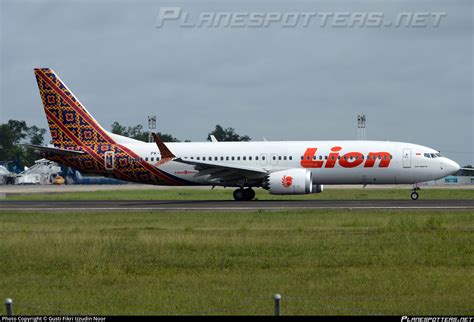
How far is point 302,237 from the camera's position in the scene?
89.8 feet

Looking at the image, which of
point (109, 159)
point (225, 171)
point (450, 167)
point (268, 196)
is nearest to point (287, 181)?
point (225, 171)

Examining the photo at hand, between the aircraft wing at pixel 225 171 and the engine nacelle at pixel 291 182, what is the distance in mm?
1653

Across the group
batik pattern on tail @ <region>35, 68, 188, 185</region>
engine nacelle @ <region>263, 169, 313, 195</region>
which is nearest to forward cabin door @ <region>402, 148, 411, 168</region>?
engine nacelle @ <region>263, 169, 313, 195</region>

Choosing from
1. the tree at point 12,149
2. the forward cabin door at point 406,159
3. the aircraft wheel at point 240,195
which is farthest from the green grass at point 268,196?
the tree at point 12,149

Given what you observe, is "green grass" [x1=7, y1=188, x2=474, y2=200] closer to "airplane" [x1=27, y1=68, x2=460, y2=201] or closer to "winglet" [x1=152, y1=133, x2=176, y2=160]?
"airplane" [x1=27, y1=68, x2=460, y2=201]

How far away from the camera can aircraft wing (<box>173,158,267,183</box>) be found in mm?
49938

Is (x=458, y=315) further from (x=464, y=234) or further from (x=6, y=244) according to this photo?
(x=6, y=244)

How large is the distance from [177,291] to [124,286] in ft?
4.88

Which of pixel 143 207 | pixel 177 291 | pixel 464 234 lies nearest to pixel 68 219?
pixel 143 207

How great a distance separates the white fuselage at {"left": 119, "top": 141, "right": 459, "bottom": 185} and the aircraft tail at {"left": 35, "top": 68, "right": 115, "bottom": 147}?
4.53 metres

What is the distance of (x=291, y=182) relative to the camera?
158 feet

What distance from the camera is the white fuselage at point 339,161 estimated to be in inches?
1954

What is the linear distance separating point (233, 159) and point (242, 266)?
3137cm

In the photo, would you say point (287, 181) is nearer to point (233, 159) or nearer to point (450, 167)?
point (233, 159)
